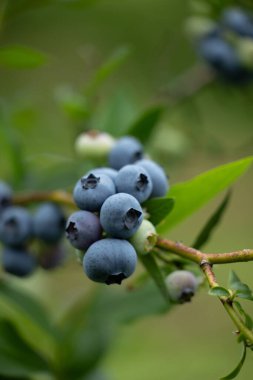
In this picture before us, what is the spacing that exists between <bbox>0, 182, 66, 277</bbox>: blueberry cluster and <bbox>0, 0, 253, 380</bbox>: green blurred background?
0.17 metres

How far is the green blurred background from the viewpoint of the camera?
211cm

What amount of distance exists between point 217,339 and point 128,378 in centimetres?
39

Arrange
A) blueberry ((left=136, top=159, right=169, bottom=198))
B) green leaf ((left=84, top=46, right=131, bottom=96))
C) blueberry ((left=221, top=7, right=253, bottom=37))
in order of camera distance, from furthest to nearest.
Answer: blueberry ((left=221, top=7, right=253, bottom=37)) < green leaf ((left=84, top=46, right=131, bottom=96)) < blueberry ((left=136, top=159, right=169, bottom=198))

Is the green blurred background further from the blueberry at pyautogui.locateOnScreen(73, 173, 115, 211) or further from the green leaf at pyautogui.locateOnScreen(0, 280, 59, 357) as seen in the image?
the blueberry at pyautogui.locateOnScreen(73, 173, 115, 211)

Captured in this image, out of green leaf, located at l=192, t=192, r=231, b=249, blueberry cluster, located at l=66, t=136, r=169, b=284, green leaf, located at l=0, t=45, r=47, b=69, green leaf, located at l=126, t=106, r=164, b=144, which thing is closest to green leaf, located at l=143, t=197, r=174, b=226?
blueberry cluster, located at l=66, t=136, r=169, b=284

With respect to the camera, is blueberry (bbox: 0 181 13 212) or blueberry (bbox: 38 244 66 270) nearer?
blueberry (bbox: 0 181 13 212)

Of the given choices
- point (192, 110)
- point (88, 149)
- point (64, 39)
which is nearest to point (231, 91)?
point (192, 110)

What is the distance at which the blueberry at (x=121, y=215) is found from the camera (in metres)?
1.10

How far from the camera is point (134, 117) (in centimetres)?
195

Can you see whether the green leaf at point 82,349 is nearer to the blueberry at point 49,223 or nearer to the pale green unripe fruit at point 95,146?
the blueberry at point 49,223

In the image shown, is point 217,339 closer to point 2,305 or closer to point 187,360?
point 187,360

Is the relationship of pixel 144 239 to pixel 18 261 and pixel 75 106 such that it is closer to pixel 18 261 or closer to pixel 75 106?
pixel 18 261

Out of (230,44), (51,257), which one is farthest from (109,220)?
(230,44)

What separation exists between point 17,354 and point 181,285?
634 millimetres
